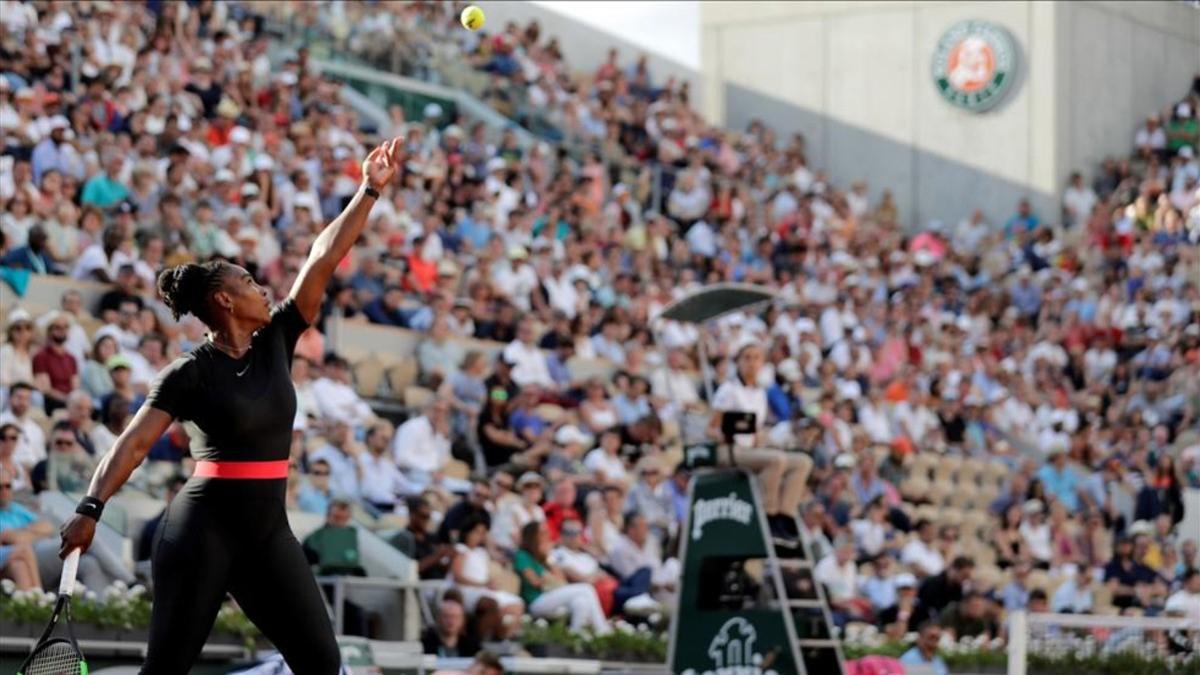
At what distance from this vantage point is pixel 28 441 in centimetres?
1377

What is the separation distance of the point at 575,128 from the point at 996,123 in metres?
8.88

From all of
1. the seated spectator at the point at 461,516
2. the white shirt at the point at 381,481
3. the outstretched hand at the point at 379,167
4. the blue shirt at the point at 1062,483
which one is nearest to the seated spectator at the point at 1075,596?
the blue shirt at the point at 1062,483

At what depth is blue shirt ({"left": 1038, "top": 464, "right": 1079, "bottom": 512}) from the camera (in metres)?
23.4

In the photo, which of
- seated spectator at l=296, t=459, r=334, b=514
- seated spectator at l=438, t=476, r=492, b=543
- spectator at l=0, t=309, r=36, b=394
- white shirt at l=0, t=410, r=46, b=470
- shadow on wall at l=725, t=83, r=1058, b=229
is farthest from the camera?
shadow on wall at l=725, t=83, r=1058, b=229

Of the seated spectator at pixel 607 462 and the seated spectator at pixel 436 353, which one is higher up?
the seated spectator at pixel 436 353

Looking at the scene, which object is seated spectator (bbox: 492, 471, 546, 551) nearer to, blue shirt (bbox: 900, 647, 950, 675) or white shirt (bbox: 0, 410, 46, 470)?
blue shirt (bbox: 900, 647, 950, 675)

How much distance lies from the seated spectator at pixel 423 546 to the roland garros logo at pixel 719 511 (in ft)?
7.80

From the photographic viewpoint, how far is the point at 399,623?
Result: 14461 mm

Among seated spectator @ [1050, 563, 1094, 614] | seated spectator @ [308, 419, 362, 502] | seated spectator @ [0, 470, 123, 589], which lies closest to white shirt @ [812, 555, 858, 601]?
seated spectator @ [1050, 563, 1094, 614]

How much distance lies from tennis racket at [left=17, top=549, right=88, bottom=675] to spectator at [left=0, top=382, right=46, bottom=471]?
638cm

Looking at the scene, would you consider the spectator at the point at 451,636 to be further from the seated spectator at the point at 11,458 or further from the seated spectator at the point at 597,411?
the seated spectator at the point at 597,411

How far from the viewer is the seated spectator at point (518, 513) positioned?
53.2ft

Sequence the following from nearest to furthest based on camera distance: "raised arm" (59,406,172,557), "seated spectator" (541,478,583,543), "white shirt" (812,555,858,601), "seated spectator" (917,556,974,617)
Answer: "raised arm" (59,406,172,557), "seated spectator" (541,478,583,543), "white shirt" (812,555,858,601), "seated spectator" (917,556,974,617)

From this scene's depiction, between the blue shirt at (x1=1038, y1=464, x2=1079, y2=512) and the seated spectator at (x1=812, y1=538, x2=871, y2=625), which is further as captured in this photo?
the blue shirt at (x1=1038, y1=464, x2=1079, y2=512)
